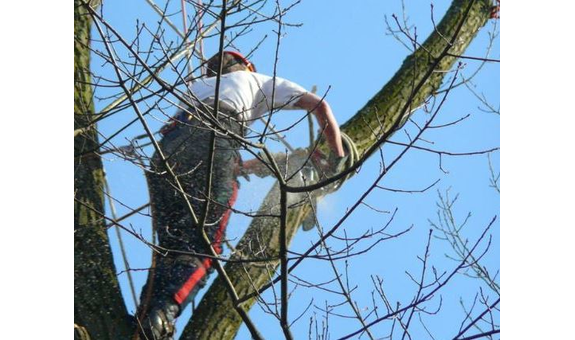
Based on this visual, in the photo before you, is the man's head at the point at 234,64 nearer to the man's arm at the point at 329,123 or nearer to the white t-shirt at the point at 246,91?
the white t-shirt at the point at 246,91

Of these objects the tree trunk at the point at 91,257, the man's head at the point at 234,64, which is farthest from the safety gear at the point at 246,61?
the tree trunk at the point at 91,257

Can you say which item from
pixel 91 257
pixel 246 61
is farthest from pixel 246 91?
pixel 91 257

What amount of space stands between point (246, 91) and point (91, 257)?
1101 mm

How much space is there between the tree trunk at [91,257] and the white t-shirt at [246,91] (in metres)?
0.56

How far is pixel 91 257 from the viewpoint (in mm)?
4227

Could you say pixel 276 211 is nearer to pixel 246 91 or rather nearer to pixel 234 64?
pixel 246 91

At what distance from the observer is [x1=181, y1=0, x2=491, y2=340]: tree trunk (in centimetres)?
436

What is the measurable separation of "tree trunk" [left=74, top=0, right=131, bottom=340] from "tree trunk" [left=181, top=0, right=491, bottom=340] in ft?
1.22

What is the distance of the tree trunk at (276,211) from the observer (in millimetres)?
4363

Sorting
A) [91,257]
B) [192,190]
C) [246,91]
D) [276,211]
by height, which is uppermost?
[246,91]
